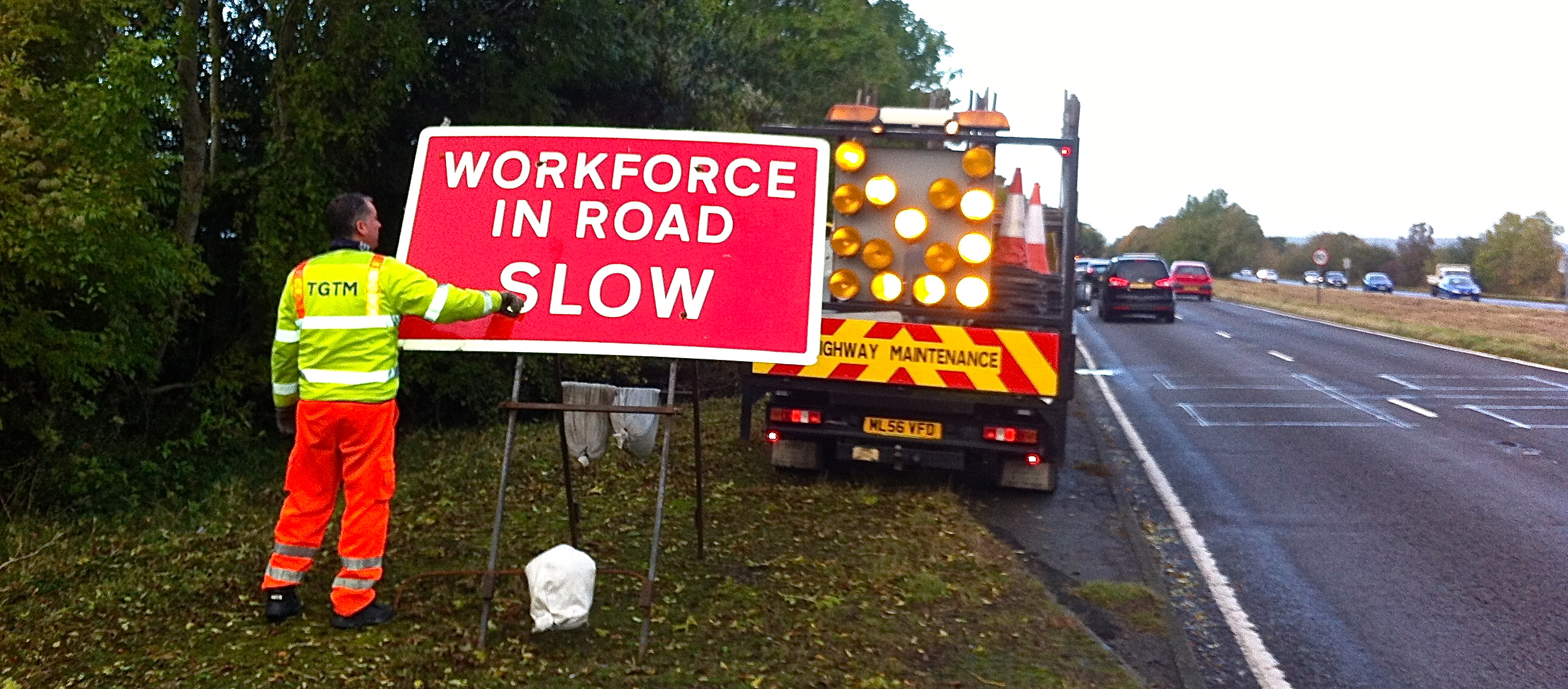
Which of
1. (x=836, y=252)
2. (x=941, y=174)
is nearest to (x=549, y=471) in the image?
(x=836, y=252)

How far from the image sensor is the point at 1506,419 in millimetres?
14922

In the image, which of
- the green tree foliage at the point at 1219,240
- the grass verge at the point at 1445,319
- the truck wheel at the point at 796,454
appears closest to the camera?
the truck wheel at the point at 796,454

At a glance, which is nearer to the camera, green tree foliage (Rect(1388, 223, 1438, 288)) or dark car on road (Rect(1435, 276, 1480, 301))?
dark car on road (Rect(1435, 276, 1480, 301))

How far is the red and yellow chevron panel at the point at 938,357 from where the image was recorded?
28.8 ft

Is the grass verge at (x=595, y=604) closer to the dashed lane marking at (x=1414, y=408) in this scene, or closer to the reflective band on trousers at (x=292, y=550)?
the reflective band on trousers at (x=292, y=550)

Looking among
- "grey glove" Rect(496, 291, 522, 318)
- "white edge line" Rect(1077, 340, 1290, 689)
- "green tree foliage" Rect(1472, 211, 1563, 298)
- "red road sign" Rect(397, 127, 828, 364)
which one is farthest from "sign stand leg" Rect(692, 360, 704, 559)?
"green tree foliage" Rect(1472, 211, 1563, 298)

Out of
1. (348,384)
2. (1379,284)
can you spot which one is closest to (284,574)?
(348,384)

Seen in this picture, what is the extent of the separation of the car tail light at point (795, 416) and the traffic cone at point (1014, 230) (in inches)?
68.1

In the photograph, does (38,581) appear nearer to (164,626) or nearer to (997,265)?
(164,626)

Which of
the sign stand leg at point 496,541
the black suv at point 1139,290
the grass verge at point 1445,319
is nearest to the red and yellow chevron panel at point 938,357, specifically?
the sign stand leg at point 496,541

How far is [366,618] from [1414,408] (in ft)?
46.1

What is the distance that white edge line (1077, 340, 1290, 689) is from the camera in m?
5.69

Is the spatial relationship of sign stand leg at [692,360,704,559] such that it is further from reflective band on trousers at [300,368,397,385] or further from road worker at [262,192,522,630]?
reflective band on trousers at [300,368,397,385]

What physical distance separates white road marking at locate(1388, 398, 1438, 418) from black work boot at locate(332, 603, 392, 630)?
13176 mm
